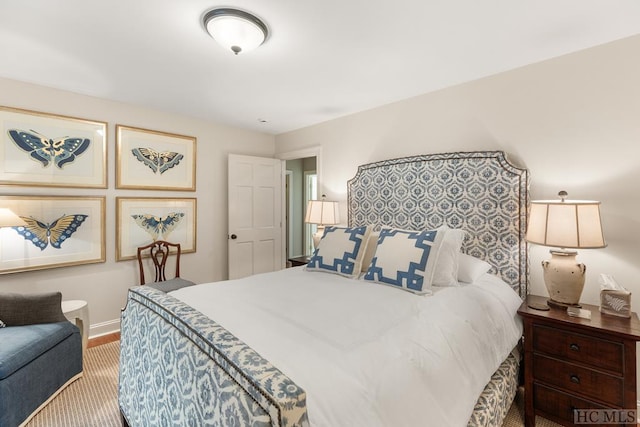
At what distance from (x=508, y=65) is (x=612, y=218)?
128 centimetres

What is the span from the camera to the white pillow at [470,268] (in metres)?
2.15

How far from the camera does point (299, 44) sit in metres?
1.98

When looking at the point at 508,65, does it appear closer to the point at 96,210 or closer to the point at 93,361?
the point at 96,210

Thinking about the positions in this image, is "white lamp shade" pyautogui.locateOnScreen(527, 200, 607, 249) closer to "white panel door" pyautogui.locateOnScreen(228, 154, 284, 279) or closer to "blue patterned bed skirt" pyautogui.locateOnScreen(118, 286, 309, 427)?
→ "blue patterned bed skirt" pyautogui.locateOnScreen(118, 286, 309, 427)

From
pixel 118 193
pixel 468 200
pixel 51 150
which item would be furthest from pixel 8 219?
pixel 468 200

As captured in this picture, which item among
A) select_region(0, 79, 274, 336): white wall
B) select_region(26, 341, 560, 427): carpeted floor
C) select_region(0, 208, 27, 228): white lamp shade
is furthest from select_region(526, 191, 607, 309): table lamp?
select_region(0, 208, 27, 228): white lamp shade

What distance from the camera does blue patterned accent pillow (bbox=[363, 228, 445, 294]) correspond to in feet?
6.31

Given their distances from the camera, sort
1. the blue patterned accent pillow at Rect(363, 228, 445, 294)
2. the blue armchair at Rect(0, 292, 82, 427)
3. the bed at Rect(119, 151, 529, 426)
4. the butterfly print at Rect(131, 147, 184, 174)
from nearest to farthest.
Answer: the bed at Rect(119, 151, 529, 426) < the blue armchair at Rect(0, 292, 82, 427) < the blue patterned accent pillow at Rect(363, 228, 445, 294) < the butterfly print at Rect(131, 147, 184, 174)

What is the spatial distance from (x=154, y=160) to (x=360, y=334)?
10.2 feet

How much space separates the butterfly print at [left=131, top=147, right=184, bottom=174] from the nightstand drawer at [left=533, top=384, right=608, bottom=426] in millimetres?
3816

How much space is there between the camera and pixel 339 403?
3.05 feet

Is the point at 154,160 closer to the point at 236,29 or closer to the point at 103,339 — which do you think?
the point at 103,339

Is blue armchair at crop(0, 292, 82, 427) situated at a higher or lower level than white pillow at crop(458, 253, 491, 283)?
lower

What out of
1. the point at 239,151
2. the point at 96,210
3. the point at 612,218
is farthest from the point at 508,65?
the point at 96,210
